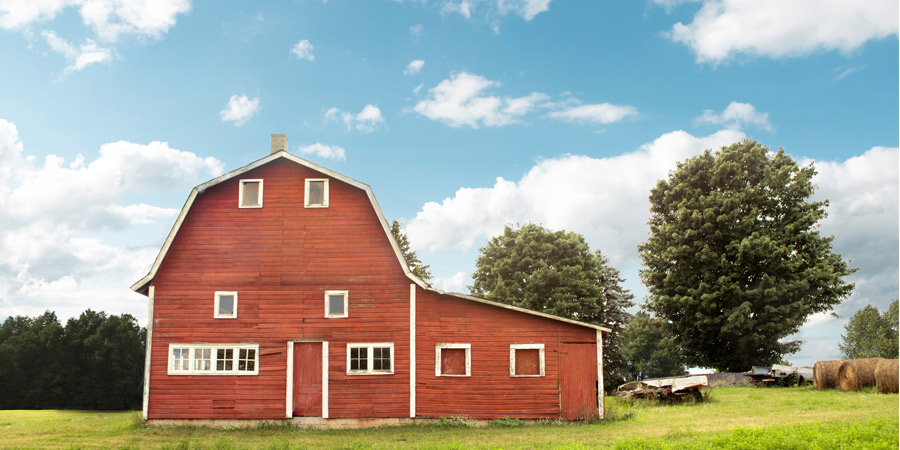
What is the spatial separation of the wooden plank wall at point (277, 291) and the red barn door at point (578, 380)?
17.8ft

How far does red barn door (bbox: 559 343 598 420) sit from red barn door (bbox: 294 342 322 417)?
8361 millimetres

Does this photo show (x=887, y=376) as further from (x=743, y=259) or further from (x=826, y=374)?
(x=743, y=259)

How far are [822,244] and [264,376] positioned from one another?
32615 millimetres

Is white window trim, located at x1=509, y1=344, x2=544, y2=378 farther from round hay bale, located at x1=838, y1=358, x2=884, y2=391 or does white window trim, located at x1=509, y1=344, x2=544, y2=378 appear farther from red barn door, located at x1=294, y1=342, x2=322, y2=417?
round hay bale, located at x1=838, y1=358, x2=884, y2=391

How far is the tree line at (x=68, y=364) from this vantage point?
52.6 meters

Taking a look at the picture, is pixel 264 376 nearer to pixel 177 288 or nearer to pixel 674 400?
pixel 177 288

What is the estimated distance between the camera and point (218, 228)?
2381cm

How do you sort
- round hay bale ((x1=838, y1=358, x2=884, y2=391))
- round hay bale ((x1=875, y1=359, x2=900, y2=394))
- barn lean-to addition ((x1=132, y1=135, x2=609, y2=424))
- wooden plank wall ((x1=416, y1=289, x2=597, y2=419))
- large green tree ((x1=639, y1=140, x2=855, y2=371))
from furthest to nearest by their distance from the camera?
large green tree ((x1=639, y1=140, x2=855, y2=371)) < round hay bale ((x1=838, y1=358, x2=884, y2=391)) < round hay bale ((x1=875, y1=359, x2=900, y2=394)) < barn lean-to addition ((x1=132, y1=135, x2=609, y2=424)) < wooden plank wall ((x1=416, y1=289, x2=597, y2=419))

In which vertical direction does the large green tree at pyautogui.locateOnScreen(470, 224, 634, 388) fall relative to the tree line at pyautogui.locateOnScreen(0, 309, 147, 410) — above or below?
above

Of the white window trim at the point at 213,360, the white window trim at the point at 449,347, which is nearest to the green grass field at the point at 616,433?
the white window trim at the point at 449,347

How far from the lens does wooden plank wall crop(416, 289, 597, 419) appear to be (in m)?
22.4

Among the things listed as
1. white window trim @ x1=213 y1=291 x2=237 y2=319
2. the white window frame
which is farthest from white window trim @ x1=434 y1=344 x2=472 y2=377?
white window trim @ x1=213 y1=291 x2=237 y2=319

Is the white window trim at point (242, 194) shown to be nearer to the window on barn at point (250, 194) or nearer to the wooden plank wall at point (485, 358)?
the window on barn at point (250, 194)

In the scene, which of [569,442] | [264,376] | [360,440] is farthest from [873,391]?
[264,376]
